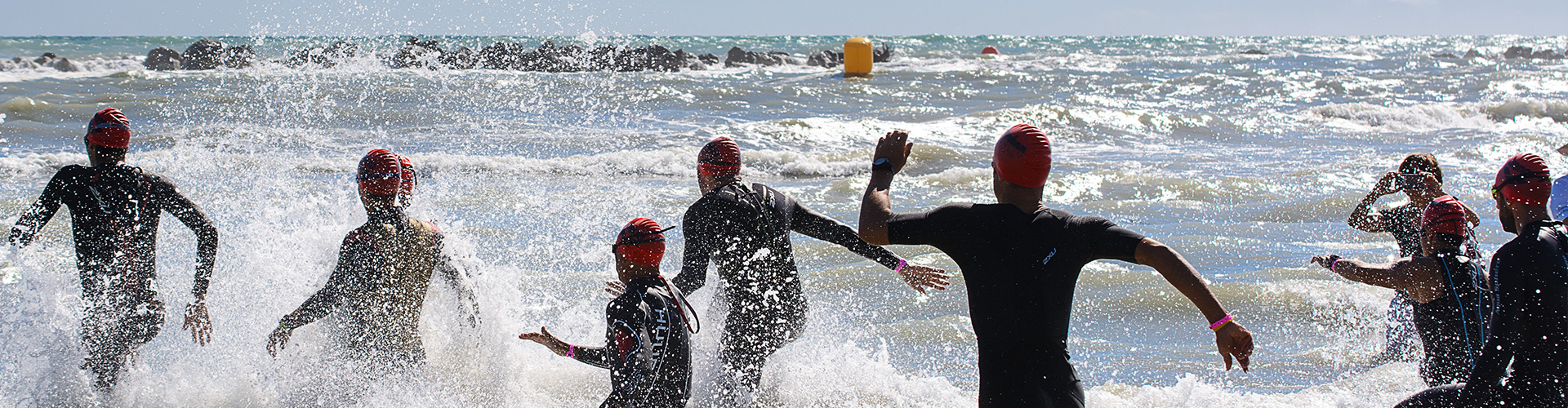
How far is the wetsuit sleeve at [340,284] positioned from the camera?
4.50 m

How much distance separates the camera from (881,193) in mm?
3537

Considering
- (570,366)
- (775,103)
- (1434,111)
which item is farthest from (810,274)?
(1434,111)

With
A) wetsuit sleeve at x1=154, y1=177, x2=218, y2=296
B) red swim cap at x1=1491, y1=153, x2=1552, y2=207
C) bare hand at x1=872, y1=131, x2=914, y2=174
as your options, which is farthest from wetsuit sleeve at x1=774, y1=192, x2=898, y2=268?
wetsuit sleeve at x1=154, y1=177, x2=218, y2=296

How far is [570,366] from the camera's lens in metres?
6.07

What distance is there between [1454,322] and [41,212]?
259 inches

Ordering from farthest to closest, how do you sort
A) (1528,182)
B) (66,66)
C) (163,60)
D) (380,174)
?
(163,60), (66,66), (380,174), (1528,182)

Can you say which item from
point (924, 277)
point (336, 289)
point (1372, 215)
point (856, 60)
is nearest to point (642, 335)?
point (924, 277)

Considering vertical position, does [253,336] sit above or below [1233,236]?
above

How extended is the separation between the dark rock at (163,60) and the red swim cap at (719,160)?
113ft

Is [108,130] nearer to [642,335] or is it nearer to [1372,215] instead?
[642,335]

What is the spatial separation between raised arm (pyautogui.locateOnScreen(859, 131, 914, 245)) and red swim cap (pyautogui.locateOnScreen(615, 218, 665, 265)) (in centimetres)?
79

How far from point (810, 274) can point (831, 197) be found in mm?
4473

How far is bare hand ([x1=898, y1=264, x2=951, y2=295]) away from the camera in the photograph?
4.49 metres

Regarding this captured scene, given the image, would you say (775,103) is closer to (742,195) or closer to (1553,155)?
(1553,155)
